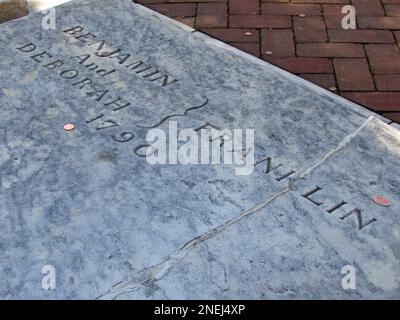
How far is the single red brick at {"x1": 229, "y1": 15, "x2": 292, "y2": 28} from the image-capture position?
3.22 metres

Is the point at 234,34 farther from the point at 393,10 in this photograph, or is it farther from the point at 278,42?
the point at 393,10

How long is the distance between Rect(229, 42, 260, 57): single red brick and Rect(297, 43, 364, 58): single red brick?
20 centimetres

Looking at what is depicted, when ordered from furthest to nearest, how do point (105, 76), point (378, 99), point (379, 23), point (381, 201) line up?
point (379, 23) < point (105, 76) < point (378, 99) < point (381, 201)

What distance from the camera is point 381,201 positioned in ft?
6.56

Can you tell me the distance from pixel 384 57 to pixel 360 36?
0.23 metres

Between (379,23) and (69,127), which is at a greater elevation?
(379,23)

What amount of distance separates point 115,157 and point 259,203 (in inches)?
23.0

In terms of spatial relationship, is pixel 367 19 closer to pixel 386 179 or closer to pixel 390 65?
pixel 390 65

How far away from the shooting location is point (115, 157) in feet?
7.39

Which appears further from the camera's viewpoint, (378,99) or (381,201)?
(378,99)

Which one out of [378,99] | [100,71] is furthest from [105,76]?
[378,99]

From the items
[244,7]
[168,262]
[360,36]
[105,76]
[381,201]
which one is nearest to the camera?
[168,262]

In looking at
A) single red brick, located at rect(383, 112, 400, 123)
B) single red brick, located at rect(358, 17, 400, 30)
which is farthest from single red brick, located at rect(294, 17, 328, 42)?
single red brick, located at rect(383, 112, 400, 123)
